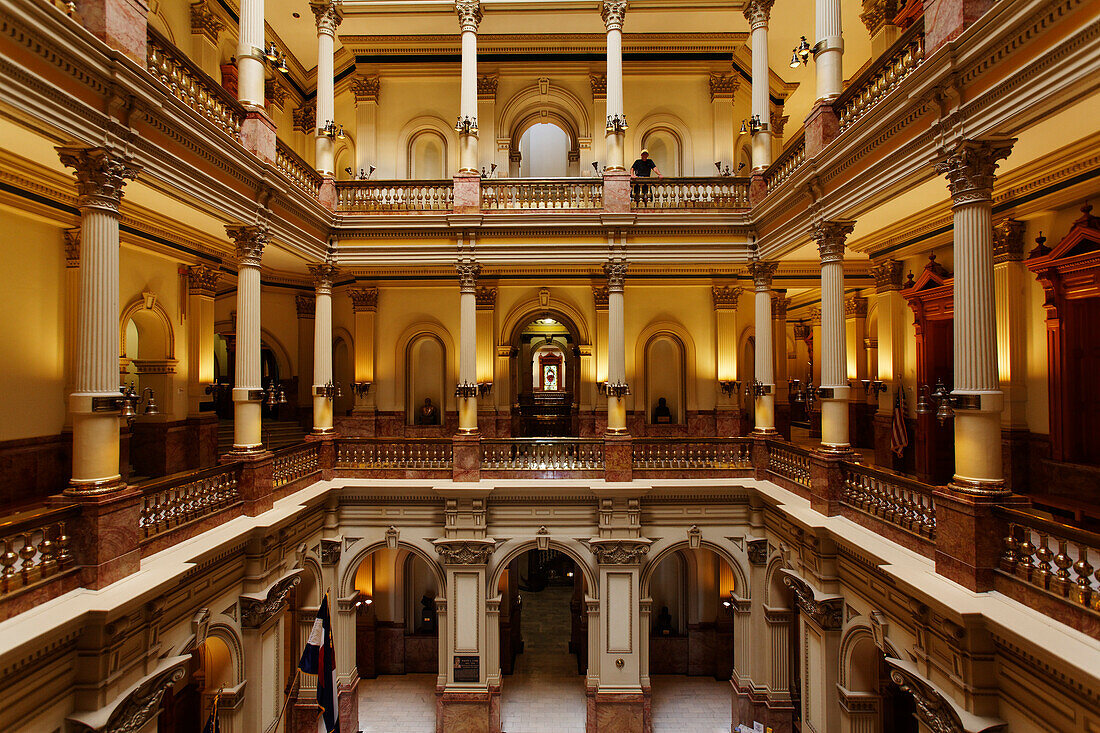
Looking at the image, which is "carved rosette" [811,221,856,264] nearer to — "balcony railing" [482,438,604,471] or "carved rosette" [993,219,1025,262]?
"carved rosette" [993,219,1025,262]

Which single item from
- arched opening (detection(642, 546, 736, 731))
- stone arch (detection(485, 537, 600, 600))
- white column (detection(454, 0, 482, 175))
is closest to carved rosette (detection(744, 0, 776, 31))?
white column (detection(454, 0, 482, 175))

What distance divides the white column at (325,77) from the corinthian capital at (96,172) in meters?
6.17

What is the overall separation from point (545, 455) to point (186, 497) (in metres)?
6.36

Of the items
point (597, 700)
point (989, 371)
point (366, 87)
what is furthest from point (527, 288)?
point (989, 371)

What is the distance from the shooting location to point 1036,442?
7887mm

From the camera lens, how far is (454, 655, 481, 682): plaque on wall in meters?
10.7

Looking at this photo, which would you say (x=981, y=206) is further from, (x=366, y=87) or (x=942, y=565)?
(x=366, y=87)

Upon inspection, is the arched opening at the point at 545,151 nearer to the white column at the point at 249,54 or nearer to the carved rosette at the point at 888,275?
the white column at the point at 249,54

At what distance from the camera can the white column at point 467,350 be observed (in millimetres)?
11383

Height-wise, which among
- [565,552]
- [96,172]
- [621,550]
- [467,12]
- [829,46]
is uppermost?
[467,12]

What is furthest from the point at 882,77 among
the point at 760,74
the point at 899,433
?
the point at 899,433

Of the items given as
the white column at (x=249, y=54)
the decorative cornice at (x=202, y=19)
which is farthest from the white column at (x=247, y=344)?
the decorative cornice at (x=202, y=19)

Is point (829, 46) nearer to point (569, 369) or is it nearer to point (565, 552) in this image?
point (565, 552)

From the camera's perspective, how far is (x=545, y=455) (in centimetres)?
1139
